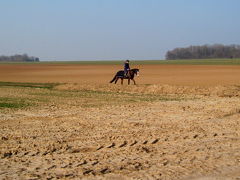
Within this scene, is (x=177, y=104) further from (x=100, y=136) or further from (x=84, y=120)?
(x=100, y=136)

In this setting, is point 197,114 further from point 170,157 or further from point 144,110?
point 170,157

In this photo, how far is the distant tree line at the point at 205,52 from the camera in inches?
6935

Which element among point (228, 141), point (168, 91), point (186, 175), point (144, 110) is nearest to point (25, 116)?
point (144, 110)

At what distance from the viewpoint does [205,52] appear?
600 ft

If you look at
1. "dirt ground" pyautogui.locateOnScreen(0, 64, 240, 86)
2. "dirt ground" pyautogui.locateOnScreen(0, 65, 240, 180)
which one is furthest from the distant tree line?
"dirt ground" pyautogui.locateOnScreen(0, 65, 240, 180)

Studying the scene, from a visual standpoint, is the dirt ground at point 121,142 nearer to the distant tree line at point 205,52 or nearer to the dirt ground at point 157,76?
the dirt ground at point 157,76

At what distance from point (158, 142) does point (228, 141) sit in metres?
1.59

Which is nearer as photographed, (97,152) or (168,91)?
(97,152)

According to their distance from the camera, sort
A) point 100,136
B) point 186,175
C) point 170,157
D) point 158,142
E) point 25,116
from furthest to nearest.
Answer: point 25,116 → point 100,136 → point 158,142 → point 170,157 → point 186,175

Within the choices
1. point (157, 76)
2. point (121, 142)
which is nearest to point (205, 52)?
point (157, 76)

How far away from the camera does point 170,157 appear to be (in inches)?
344

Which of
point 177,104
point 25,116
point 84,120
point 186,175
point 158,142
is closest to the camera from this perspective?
point 186,175

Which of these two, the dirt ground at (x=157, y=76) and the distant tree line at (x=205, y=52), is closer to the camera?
the dirt ground at (x=157, y=76)

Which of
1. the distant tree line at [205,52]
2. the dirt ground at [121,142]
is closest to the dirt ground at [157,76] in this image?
the dirt ground at [121,142]
